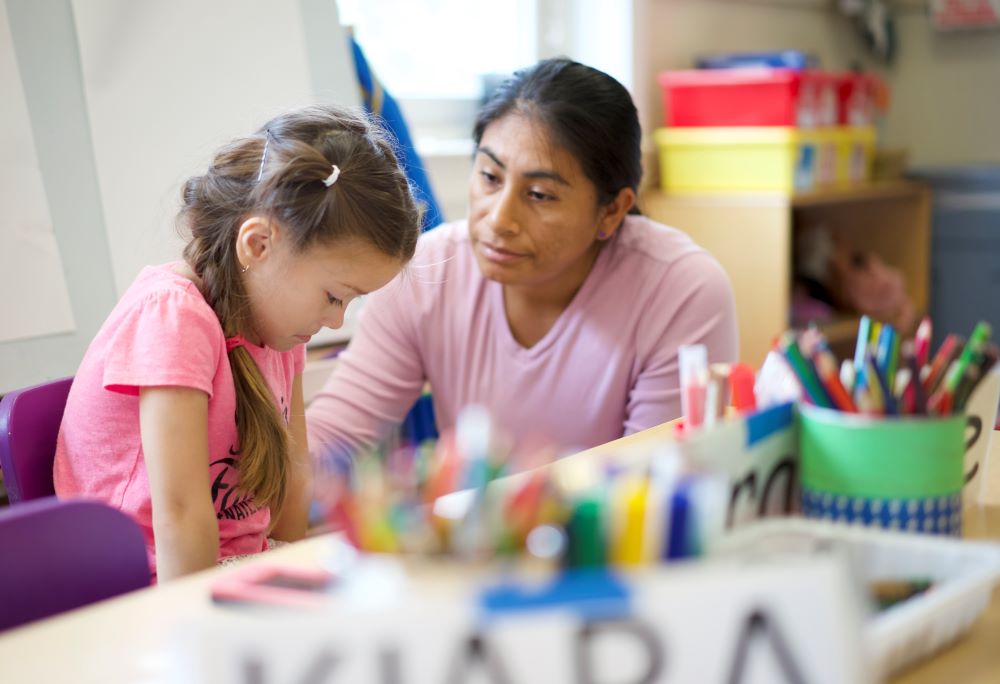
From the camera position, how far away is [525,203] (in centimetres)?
152

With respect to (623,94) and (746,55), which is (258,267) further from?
(746,55)

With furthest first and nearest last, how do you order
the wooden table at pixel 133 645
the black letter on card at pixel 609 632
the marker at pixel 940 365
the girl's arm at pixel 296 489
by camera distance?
the girl's arm at pixel 296 489 < the marker at pixel 940 365 < the wooden table at pixel 133 645 < the black letter on card at pixel 609 632

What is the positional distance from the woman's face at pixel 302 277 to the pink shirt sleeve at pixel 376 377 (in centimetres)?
41

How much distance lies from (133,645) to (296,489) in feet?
2.16

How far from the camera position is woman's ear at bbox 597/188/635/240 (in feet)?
5.19

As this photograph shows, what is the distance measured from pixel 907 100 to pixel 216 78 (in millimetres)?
2537

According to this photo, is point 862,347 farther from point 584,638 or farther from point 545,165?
point 545,165

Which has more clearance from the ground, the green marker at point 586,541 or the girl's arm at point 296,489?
the green marker at point 586,541

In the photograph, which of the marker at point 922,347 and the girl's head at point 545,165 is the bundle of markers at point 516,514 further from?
the girl's head at point 545,165

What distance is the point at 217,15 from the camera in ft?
5.85

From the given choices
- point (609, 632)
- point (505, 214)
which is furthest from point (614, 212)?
point (609, 632)

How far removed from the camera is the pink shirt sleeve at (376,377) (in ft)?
5.11

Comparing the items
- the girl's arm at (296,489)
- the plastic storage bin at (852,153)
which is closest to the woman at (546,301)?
the girl's arm at (296,489)

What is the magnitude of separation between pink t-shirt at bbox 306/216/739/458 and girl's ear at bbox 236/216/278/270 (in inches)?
16.1
